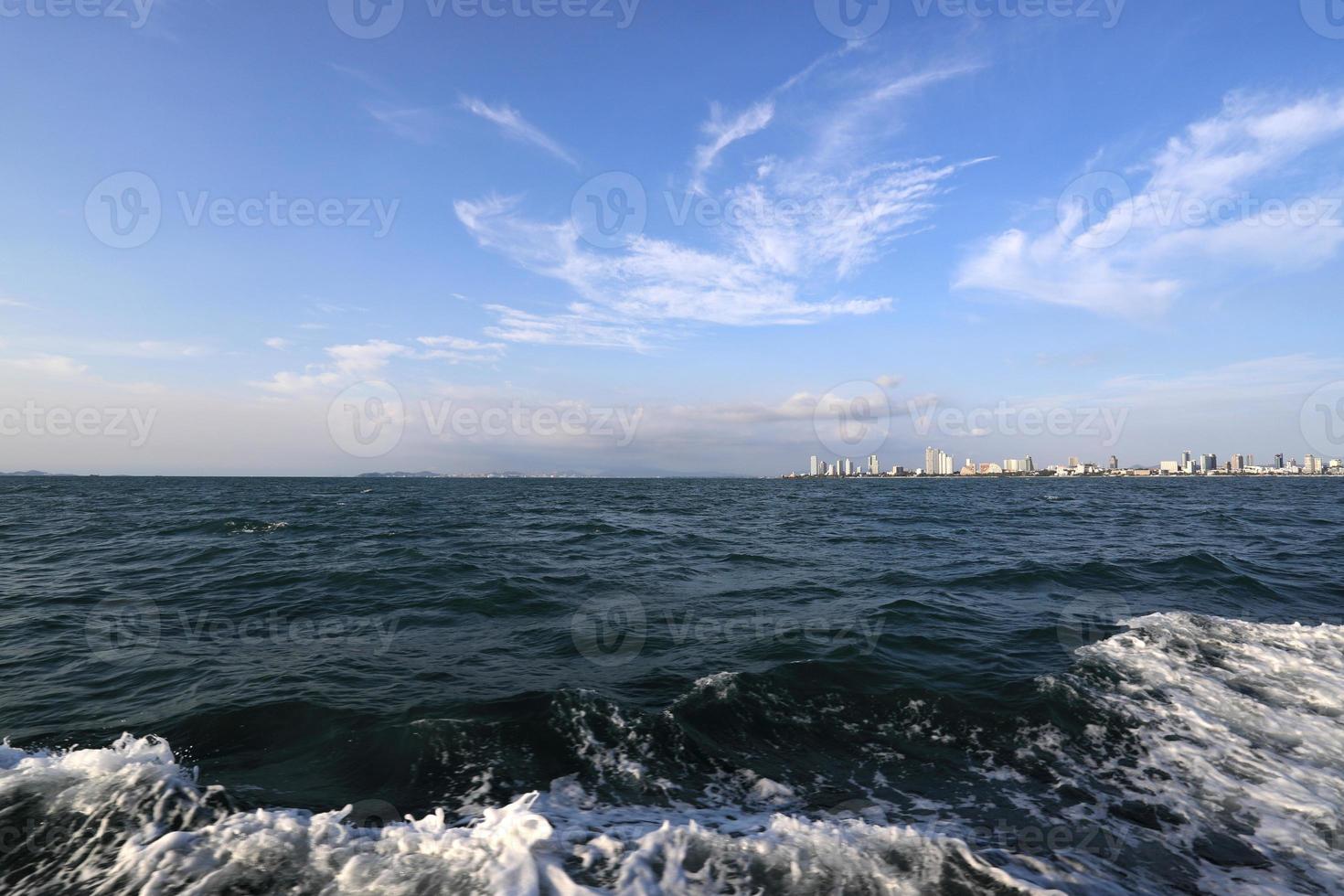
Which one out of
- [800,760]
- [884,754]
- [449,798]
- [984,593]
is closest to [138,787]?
[449,798]

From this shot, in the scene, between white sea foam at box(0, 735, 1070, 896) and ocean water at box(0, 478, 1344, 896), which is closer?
white sea foam at box(0, 735, 1070, 896)

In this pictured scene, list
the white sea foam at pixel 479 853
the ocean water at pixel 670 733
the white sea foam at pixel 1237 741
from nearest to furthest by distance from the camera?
the white sea foam at pixel 479 853 → the ocean water at pixel 670 733 → the white sea foam at pixel 1237 741

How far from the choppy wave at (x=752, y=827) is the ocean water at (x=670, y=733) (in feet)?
0.09

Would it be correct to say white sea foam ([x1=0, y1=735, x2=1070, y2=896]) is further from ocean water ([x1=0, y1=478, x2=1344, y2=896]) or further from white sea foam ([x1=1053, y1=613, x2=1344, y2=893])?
white sea foam ([x1=1053, y1=613, x2=1344, y2=893])

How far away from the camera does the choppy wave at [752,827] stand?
4.21m

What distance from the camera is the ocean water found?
14.5 ft

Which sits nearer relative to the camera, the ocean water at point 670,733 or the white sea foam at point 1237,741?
the ocean water at point 670,733

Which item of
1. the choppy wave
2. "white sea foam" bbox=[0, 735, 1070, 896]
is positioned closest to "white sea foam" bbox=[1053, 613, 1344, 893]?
the choppy wave

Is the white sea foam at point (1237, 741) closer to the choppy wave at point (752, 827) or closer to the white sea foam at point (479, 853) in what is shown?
the choppy wave at point (752, 827)

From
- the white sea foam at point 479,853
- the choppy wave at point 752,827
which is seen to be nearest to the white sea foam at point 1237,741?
the choppy wave at point 752,827

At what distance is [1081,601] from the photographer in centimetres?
1326

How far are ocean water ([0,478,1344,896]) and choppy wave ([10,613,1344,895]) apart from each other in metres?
0.03

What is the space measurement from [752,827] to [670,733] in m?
1.99

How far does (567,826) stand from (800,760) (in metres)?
2.75
